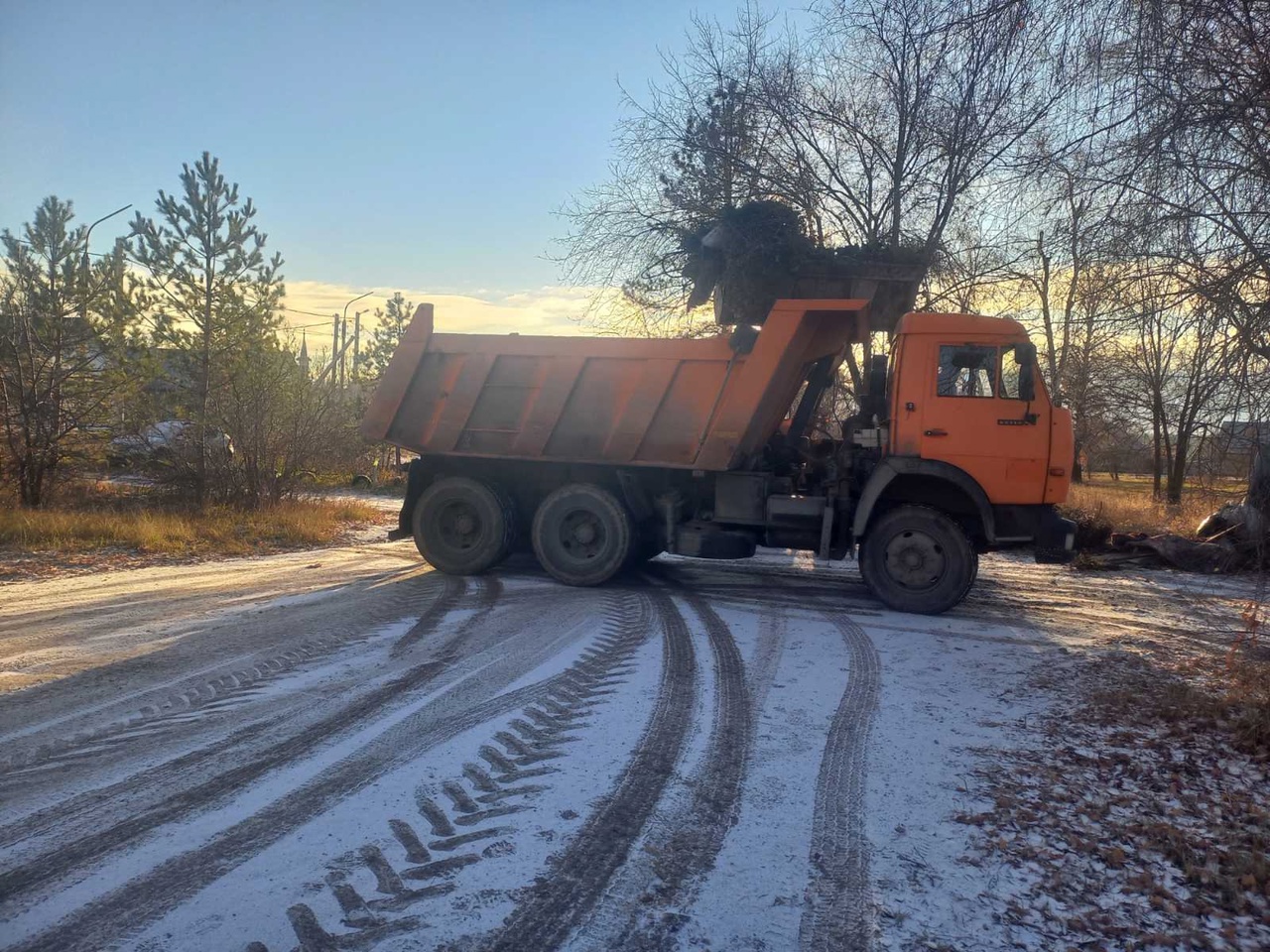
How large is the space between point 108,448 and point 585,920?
16176 millimetres

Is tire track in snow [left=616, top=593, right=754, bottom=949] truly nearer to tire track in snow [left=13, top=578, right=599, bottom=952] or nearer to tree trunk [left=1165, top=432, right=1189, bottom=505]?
tire track in snow [left=13, top=578, right=599, bottom=952]

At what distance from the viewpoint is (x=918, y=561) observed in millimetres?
8375

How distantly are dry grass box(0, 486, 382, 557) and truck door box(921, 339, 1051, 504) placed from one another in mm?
9194

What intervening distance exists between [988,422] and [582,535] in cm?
440

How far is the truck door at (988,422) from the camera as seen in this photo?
8070 mm

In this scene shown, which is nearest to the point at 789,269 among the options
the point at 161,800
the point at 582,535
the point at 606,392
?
the point at 606,392

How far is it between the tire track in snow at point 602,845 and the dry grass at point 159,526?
878cm

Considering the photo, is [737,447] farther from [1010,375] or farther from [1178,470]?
[1178,470]

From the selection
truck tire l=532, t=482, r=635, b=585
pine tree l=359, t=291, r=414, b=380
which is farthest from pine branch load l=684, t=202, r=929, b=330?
pine tree l=359, t=291, r=414, b=380

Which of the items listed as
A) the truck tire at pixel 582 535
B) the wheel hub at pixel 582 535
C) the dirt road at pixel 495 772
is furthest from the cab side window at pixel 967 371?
the wheel hub at pixel 582 535

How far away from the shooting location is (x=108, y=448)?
15883mm

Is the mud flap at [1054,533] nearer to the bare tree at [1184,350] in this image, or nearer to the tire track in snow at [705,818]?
the bare tree at [1184,350]

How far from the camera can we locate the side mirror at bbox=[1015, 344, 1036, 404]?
8.07 metres

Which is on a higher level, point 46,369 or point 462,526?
point 46,369
